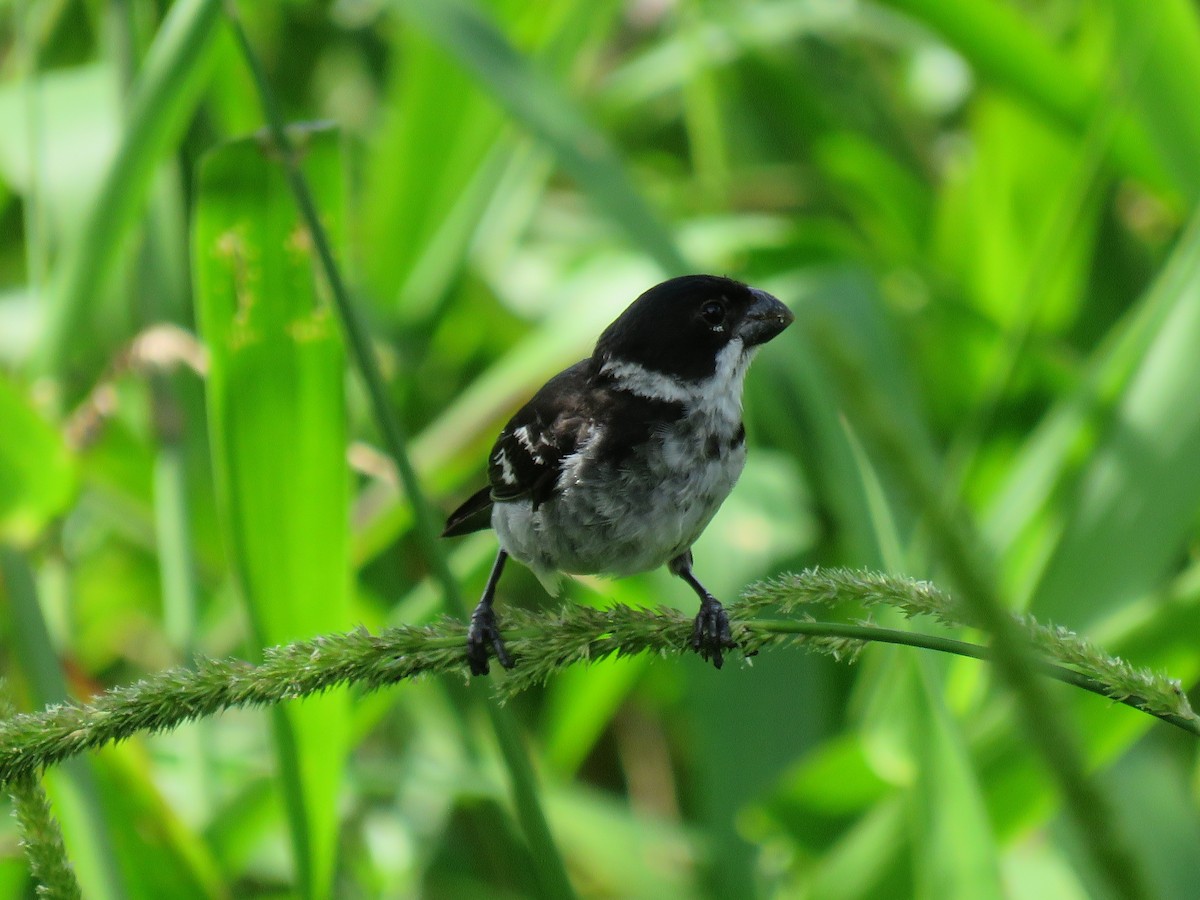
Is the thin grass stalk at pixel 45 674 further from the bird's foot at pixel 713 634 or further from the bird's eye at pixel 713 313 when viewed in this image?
the bird's eye at pixel 713 313

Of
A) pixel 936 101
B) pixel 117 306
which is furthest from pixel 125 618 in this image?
pixel 936 101

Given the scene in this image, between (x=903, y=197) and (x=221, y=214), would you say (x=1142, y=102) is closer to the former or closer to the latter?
(x=903, y=197)

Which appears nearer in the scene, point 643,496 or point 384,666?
point 384,666

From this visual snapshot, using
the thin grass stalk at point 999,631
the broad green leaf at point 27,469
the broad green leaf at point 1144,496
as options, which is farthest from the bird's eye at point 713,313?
the thin grass stalk at point 999,631

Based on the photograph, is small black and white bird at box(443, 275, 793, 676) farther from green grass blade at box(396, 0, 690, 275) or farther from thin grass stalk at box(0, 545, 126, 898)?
thin grass stalk at box(0, 545, 126, 898)

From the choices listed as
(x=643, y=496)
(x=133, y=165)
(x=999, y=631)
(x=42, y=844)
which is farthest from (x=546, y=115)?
(x=999, y=631)

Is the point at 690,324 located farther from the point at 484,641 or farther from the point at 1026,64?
the point at 1026,64
